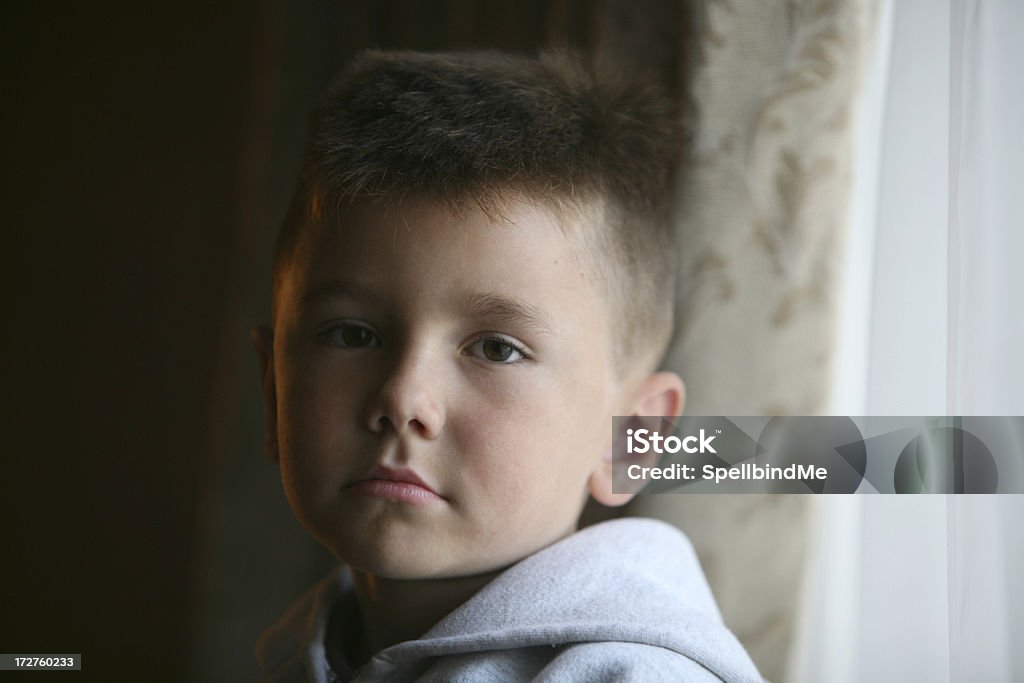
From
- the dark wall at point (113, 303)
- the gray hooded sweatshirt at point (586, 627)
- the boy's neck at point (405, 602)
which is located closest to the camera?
the gray hooded sweatshirt at point (586, 627)

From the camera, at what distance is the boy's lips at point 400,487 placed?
0.53 meters

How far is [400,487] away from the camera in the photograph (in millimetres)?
529

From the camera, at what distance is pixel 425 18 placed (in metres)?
0.93

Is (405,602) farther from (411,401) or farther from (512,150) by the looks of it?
(512,150)

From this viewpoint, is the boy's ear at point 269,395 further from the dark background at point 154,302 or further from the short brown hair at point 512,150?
the dark background at point 154,302

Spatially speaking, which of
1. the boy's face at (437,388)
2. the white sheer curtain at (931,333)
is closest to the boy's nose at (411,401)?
the boy's face at (437,388)

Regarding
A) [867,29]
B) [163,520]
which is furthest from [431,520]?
[163,520]

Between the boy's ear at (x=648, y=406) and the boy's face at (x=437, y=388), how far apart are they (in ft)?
0.15

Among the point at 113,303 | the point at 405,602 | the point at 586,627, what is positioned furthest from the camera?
the point at 113,303

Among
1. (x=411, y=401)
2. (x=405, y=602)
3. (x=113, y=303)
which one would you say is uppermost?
(x=113, y=303)

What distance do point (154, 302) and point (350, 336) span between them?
0.52 meters

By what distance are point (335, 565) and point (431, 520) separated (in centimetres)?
49

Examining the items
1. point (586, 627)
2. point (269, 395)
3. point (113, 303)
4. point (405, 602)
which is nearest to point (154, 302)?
point (113, 303)

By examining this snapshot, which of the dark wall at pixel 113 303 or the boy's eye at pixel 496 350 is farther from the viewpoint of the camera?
the dark wall at pixel 113 303
